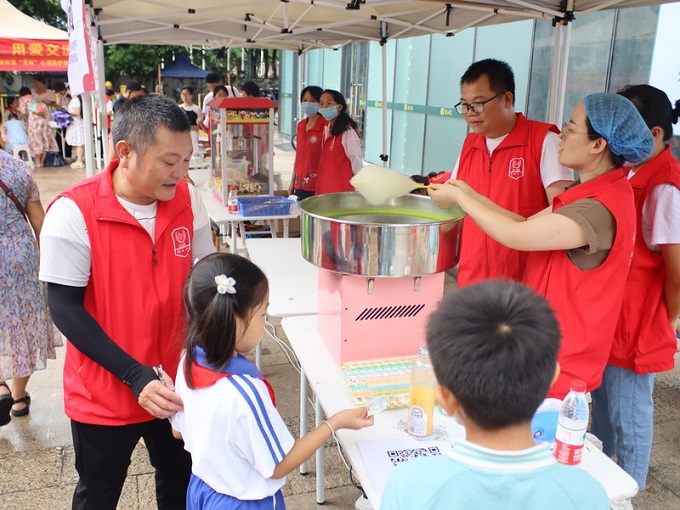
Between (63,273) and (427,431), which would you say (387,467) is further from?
(63,273)

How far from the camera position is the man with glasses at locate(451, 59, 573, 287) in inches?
84.5

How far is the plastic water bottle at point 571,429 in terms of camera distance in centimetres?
128

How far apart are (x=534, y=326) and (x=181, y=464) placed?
1357mm

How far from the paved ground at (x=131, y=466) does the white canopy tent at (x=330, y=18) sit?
6.19ft

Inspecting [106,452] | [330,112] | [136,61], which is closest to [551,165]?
[106,452]

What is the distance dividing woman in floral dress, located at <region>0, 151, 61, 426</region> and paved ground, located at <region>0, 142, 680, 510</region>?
216 millimetres

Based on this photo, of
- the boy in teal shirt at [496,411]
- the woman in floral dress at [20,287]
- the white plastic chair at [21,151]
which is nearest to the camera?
the boy in teal shirt at [496,411]

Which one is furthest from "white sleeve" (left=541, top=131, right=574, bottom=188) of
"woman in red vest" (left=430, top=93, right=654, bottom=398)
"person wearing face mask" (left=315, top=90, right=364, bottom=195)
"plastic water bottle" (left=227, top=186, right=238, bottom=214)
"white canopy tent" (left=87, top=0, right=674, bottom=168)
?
"person wearing face mask" (left=315, top=90, right=364, bottom=195)

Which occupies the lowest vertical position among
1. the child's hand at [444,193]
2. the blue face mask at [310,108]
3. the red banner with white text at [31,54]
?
the child's hand at [444,193]

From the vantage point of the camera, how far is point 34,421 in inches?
118

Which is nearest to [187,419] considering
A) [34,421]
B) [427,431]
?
[427,431]

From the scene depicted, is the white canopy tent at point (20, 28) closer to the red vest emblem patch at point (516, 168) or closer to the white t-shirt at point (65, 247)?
the white t-shirt at point (65, 247)

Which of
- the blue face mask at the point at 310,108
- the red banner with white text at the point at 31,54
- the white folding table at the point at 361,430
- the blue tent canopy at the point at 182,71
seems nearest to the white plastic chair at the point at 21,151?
the red banner with white text at the point at 31,54

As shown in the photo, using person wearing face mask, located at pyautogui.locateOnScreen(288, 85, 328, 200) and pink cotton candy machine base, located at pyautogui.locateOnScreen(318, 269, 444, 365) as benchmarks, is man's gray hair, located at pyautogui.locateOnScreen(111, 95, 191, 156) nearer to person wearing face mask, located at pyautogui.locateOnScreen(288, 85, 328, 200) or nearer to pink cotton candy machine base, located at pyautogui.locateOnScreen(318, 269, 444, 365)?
pink cotton candy machine base, located at pyautogui.locateOnScreen(318, 269, 444, 365)
